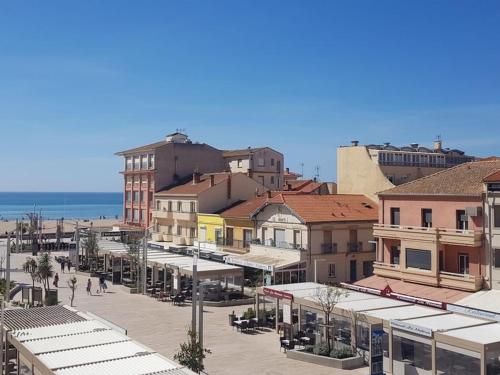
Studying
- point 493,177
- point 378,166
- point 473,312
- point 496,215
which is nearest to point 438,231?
point 496,215

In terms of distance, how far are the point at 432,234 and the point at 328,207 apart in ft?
45.6

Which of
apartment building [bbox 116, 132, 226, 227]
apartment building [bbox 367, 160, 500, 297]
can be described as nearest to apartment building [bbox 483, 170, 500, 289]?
apartment building [bbox 367, 160, 500, 297]

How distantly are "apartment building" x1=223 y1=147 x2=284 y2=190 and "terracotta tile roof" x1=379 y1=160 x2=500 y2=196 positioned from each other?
34.7m

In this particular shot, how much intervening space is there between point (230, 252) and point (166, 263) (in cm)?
966

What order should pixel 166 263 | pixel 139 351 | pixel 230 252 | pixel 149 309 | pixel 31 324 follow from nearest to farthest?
pixel 139 351 < pixel 31 324 < pixel 149 309 < pixel 166 263 < pixel 230 252

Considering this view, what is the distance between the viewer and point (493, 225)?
1254 inches

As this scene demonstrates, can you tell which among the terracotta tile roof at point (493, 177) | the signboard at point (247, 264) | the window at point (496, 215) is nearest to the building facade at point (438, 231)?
the window at point (496, 215)

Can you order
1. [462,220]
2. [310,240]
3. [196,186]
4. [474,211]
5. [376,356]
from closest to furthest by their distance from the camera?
1. [376,356]
2. [474,211]
3. [462,220]
4. [310,240]
5. [196,186]

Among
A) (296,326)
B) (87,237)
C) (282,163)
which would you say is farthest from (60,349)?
(282,163)

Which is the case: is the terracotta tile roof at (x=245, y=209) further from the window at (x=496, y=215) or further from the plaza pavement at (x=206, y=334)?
the window at (x=496, y=215)

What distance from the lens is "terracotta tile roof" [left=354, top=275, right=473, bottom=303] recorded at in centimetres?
3177

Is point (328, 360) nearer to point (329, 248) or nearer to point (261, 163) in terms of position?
point (329, 248)

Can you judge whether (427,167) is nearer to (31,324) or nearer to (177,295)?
(177,295)

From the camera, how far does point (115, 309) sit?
38.1 meters
